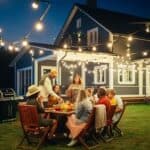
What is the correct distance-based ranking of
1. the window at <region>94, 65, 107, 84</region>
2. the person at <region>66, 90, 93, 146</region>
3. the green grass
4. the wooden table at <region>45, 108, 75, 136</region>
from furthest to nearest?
the window at <region>94, 65, 107, 84</region> → the wooden table at <region>45, 108, 75, 136</region> → the green grass → the person at <region>66, 90, 93, 146</region>

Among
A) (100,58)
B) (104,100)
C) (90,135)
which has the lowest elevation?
(90,135)

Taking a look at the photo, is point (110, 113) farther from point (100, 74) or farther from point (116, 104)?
point (100, 74)

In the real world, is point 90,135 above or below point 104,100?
below

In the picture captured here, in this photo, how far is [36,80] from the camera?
870 inches

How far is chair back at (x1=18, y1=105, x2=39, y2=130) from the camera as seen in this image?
7.43 meters

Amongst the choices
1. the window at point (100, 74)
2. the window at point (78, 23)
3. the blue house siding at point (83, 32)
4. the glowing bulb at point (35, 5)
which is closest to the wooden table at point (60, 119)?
the glowing bulb at point (35, 5)

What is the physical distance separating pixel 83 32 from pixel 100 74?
4.71m

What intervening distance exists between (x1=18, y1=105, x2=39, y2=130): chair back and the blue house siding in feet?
55.3

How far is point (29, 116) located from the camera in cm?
760

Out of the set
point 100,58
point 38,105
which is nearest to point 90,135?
point 38,105

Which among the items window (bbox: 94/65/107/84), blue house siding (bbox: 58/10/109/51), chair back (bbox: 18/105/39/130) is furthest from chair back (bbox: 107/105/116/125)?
blue house siding (bbox: 58/10/109/51)

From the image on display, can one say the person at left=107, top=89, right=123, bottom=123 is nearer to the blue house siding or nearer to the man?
the man

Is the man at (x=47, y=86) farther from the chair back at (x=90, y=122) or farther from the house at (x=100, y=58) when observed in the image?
the house at (x=100, y=58)

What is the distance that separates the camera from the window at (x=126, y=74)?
2316 centimetres
